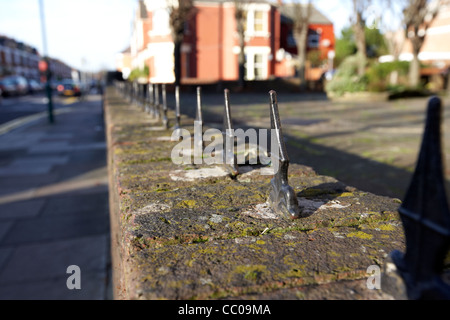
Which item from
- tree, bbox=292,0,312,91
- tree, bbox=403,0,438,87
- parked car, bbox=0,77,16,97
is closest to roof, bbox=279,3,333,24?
tree, bbox=292,0,312,91

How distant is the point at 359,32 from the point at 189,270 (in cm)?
2164

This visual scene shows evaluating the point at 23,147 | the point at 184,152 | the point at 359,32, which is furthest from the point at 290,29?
the point at 184,152

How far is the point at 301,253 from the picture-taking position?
1.18m

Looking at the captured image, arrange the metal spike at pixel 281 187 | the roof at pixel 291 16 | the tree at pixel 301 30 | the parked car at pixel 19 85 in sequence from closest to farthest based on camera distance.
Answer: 1. the metal spike at pixel 281 187
2. the tree at pixel 301 30
3. the parked car at pixel 19 85
4. the roof at pixel 291 16

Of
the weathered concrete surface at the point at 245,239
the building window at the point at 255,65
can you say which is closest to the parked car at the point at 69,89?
the building window at the point at 255,65

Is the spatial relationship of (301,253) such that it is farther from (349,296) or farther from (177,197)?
(177,197)

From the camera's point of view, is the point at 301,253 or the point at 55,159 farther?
the point at 55,159

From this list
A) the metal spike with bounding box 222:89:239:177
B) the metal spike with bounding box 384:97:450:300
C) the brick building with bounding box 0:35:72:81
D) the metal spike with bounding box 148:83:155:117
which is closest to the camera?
the metal spike with bounding box 384:97:450:300

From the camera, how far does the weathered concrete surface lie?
101 cm

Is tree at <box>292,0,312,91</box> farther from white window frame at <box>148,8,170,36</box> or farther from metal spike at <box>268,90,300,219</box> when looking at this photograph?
metal spike at <box>268,90,300,219</box>

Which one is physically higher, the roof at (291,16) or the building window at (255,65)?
the roof at (291,16)

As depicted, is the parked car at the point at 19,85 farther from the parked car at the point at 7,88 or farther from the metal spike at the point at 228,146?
the metal spike at the point at 228,146

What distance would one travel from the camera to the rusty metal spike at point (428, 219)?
794mm
